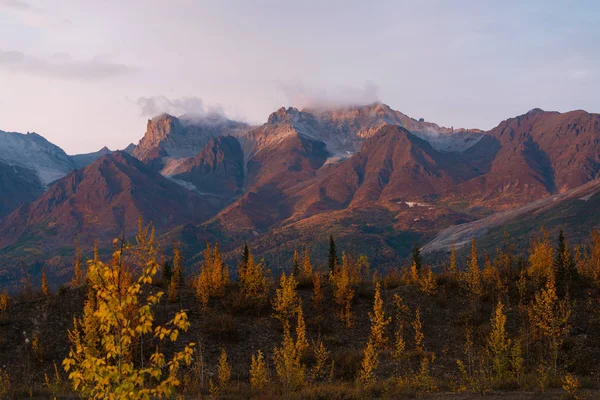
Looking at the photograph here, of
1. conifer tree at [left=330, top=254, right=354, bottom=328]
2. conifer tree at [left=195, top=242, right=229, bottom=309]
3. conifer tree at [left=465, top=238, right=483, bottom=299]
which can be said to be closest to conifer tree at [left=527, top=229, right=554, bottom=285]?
conifer tree at [left=465, top=238, right=483, bottom=299]

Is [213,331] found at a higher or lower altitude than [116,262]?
lower

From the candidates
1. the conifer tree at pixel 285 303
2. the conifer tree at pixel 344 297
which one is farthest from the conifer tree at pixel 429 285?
the conifer tree at pixel 285 303

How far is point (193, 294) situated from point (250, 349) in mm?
11986

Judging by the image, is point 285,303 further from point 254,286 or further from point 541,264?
point 541,264

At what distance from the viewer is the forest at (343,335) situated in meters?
27.5

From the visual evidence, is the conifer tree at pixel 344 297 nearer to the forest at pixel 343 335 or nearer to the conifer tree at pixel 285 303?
the forest at pixel 343 335

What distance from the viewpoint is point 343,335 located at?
139 ft

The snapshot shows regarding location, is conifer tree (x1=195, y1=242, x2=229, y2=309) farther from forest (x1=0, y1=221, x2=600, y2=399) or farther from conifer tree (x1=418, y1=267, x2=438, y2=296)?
conifer tree (x1=418, y1=267, x2=438, y2=296)

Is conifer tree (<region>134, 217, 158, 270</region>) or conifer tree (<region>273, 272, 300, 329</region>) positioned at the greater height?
conifer tree (<region>134, 217, 158, 270</region>)

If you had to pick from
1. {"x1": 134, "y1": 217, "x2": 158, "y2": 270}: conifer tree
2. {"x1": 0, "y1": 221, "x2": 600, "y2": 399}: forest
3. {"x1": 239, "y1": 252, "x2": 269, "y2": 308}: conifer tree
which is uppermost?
{"x1": 134, "y1": 217, "x2": 158, "y2": 270}: conifer tree

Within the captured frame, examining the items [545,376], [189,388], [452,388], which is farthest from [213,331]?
[545,376]

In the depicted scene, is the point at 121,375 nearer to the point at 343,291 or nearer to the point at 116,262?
the point at 116,262

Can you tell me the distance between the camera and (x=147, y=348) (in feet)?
125

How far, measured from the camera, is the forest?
90.2 ft
